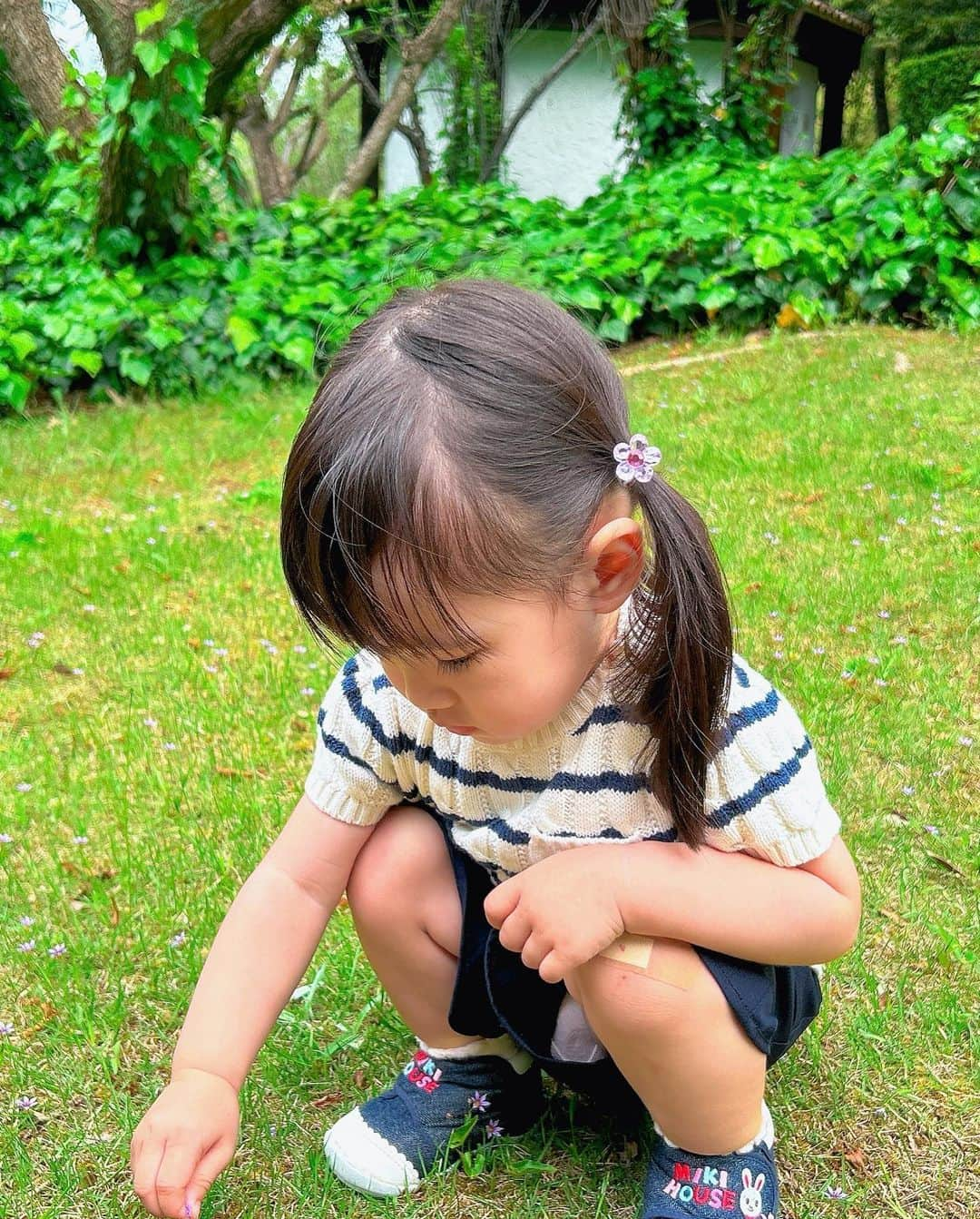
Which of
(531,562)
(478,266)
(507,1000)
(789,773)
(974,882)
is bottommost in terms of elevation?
(974,882)

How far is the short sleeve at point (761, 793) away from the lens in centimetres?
121

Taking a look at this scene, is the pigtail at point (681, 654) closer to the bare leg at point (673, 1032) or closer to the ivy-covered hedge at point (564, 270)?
the bare leg at point (673, 1032)

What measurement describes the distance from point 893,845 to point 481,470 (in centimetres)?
131

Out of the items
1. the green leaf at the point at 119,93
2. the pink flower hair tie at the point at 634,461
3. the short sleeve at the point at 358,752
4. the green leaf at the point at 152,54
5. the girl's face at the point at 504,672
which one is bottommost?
the short sleeve at the point at 358,752

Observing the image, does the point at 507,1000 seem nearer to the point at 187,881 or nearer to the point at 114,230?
the point at 187,881

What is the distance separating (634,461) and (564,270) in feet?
15.7

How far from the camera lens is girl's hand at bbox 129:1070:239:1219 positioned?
3.94 ft

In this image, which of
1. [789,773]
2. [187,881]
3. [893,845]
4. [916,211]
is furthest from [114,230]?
[789,773]

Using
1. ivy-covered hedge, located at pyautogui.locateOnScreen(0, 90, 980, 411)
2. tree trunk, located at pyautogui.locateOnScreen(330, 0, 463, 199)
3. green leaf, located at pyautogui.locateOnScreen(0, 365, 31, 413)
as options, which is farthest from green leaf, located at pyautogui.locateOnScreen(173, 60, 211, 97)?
tree trunk, located at pyautogui.locateOnScreen(330, 0, 463, 199)

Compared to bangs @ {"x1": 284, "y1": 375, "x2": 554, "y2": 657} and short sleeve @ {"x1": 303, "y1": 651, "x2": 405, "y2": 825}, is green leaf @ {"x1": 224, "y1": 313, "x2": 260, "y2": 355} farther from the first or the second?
bangs @ {"x1": 284, "y1": 375, "x2": 554, "y2": 657}

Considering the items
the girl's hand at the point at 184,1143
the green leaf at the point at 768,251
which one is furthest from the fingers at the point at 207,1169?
the green leaf at the point at 768,251

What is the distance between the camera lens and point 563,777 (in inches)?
50.3

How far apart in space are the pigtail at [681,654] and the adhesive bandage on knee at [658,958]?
0.34 feet

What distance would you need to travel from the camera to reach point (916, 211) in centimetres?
578
